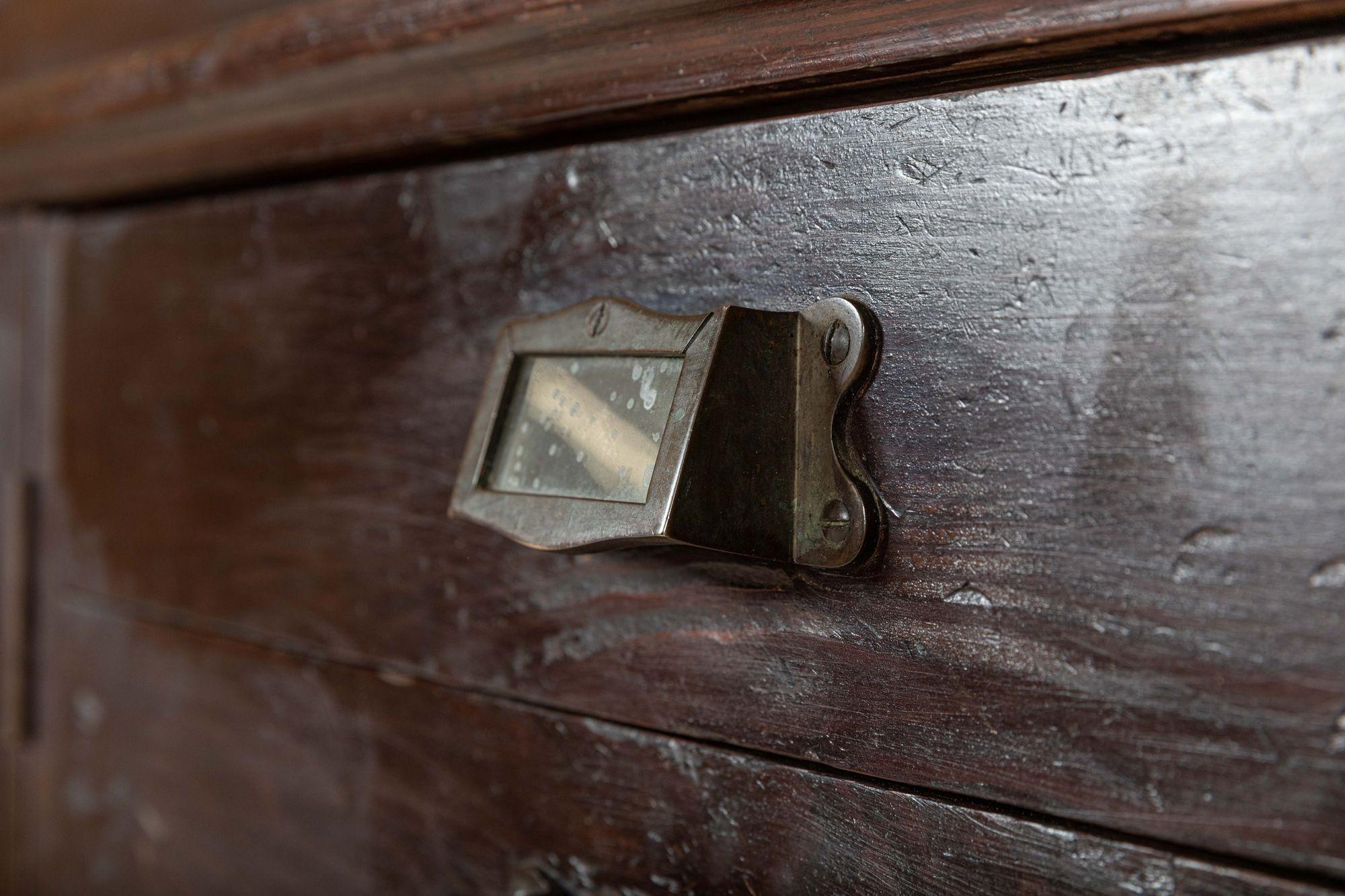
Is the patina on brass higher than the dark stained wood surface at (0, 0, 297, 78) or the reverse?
the reverse

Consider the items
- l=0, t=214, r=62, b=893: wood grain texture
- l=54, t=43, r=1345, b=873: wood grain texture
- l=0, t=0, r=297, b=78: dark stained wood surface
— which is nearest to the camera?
l=54, t=43, r=1345, b=873: wood grain texture

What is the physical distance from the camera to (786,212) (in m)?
0.43

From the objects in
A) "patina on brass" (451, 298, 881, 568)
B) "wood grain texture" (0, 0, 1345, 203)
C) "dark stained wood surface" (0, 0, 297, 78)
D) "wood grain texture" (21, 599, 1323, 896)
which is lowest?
"wood grain texture" (21, 599, 1323, 896)

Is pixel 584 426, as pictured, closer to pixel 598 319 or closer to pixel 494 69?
pixel 598 319

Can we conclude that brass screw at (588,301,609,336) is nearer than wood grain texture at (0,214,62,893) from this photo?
Yes

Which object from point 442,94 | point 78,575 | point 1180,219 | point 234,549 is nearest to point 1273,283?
point 1180,219

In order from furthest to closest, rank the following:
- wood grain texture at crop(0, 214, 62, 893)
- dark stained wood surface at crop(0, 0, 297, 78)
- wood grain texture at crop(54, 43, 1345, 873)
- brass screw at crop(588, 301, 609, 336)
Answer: wood grain texture at crop(0, 214, 62, 893) → dark stained wood surface at crop(0, 0, 297, 78) → brass screw at crop(588, 301, 609, 336) → wood grain texture at crop(54, 43, 1345, 873)

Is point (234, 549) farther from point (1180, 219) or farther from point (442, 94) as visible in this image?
point (1180, 219)

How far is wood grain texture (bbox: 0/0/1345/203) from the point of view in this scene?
1.18ft

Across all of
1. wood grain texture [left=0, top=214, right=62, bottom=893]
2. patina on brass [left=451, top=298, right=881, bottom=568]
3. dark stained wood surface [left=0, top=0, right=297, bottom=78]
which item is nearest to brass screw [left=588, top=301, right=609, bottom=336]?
patina on brass [left=451, top=298, right=881, bottom=568]

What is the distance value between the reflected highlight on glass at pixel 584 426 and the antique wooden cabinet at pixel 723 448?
0.14 feet

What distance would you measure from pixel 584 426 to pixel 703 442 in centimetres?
6

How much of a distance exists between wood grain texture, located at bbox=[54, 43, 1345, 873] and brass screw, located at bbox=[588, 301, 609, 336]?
42mm

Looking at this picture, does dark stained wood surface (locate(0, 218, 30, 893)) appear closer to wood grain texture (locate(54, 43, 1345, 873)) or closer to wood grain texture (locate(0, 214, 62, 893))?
wood grain texture (locate(0, 214, 62, 893))
